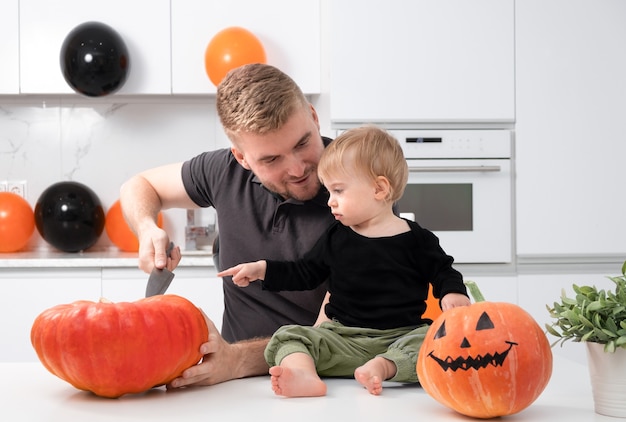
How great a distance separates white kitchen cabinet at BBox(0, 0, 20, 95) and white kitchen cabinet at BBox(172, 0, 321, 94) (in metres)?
0.64

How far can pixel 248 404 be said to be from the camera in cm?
111

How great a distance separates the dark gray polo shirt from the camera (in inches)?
71.2

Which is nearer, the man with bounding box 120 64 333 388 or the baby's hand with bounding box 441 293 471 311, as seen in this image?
the baby's hand with bounding box 441 293 471 311

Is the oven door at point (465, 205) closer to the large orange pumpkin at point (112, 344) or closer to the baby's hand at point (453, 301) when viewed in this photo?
the baby's hand at point (453, 301)

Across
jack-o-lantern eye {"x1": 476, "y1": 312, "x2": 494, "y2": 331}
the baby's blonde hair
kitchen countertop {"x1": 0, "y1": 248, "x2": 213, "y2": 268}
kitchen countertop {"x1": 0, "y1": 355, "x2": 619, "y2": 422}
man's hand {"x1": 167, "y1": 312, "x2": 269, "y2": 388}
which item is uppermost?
the baby's blonde hair

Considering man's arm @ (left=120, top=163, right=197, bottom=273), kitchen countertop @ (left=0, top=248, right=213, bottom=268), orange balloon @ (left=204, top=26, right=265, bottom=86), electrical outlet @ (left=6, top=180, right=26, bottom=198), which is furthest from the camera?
electrical outlet @ (left=6, top=180, right=26, bottom=198)

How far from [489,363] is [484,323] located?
0.17ft

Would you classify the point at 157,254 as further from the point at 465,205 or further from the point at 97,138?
the point at 97,138

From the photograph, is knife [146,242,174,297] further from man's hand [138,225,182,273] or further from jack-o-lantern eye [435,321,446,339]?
jack-o-lantern eye [435,321,446,339]

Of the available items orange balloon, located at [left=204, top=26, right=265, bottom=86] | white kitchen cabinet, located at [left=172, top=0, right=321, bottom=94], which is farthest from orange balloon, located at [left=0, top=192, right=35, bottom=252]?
orange balloon, located at [left=204, top=26, right=265, bottom=86]

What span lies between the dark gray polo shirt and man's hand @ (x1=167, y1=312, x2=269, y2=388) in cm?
44

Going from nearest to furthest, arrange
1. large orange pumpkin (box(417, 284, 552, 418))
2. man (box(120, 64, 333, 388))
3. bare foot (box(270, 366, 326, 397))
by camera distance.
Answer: large orange pumpkin (box(417, 284, 552, 418)), bare foot (box(270, 366, 326, 397)), man (box(120, 64, 333, 388))

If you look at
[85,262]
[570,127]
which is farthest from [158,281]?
[570,127]

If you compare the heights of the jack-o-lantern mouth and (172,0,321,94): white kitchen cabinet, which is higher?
(172,0,321,94): white kitchen cabinet
